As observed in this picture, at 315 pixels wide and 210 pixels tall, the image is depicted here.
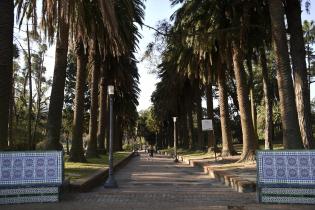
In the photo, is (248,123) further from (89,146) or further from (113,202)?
(113,202)

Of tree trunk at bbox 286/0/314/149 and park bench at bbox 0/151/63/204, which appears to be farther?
tree trunk at bbox 286/0/314/149

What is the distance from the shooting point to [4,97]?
42.0 feet

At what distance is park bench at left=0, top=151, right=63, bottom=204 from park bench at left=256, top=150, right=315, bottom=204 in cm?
477

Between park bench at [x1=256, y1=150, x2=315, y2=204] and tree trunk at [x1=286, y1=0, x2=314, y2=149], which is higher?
tree trunk at [x1=286, y1=0, x2=314, y2=149]

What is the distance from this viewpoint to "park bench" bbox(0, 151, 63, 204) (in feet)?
37.9

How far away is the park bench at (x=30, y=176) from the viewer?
37.9 ft

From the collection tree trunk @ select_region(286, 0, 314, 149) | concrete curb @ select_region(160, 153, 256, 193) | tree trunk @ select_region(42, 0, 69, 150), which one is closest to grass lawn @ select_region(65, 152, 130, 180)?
tree trunk @ select_region(42, 0, 69, 150)

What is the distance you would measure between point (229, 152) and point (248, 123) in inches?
289

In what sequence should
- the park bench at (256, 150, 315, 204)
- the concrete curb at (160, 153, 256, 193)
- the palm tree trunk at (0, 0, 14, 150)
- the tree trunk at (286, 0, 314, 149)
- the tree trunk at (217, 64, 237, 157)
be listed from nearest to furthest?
the park bench at (256, 150, 315, 204)
the palm tree trunk at (0, 0, 14, 150)
the concrete curb at (160, 153, 256, 193)
the tree trunk at (286, 0, 314, 149)
the tree trunk at (217, 64, 237, 157)

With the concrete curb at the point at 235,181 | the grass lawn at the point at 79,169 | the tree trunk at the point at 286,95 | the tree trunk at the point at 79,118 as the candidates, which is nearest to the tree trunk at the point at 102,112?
the tree trunk at the point at 79,118

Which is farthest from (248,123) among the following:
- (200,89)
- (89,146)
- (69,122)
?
(69,122)

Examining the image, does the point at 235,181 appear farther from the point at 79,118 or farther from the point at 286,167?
the point at 79,118

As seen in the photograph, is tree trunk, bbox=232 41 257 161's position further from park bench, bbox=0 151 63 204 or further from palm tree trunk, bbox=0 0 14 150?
park bench, bbox=0 151 63 204

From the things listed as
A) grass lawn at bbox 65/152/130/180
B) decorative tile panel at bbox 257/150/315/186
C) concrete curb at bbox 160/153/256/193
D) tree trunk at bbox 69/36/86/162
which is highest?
tree trunk at bbox 69/36/86/162
